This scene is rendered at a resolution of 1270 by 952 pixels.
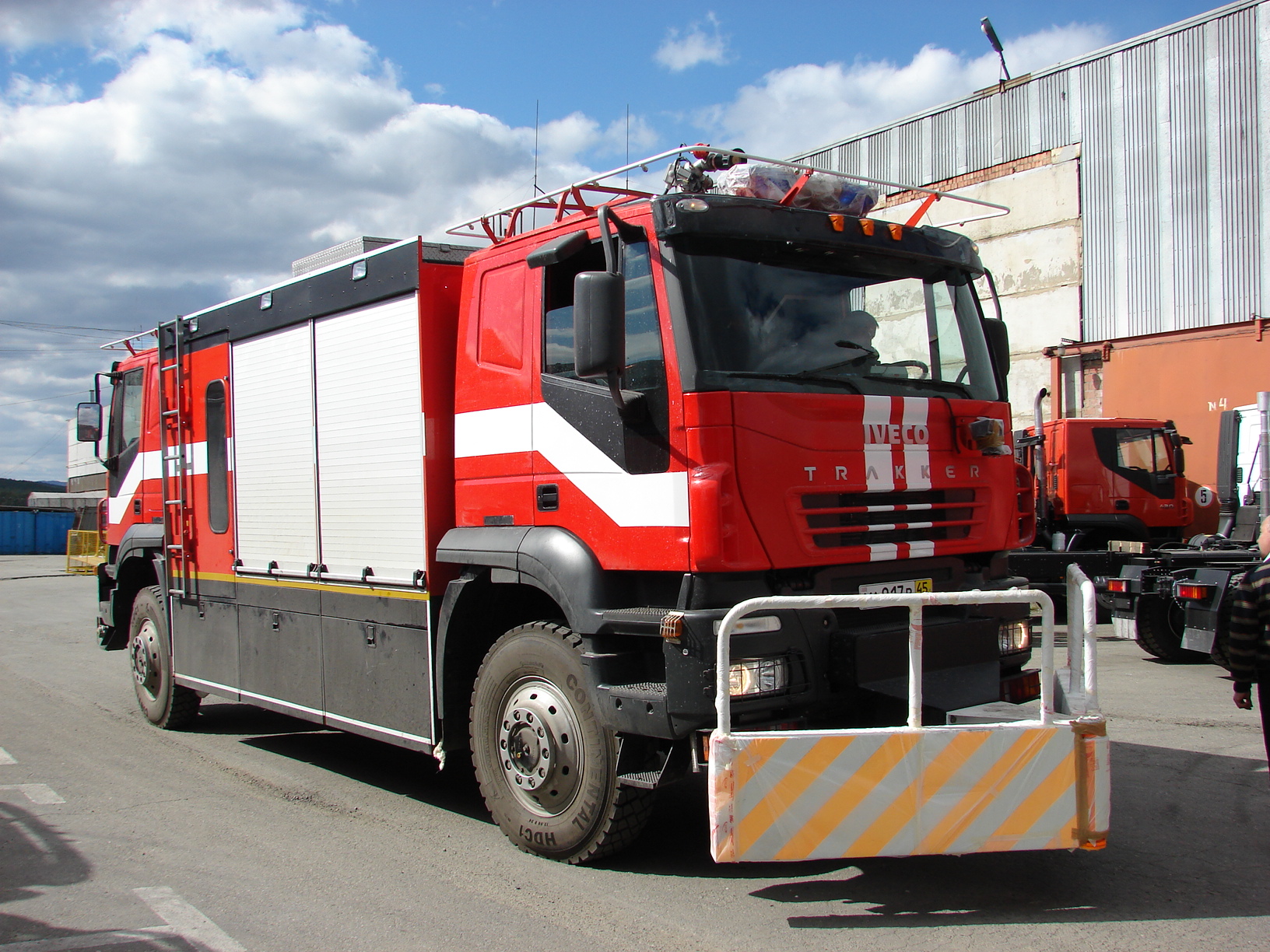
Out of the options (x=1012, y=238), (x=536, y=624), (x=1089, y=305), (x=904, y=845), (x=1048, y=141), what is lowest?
(x=904, y=845)

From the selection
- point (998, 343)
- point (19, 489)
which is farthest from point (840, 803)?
point (19, 489)

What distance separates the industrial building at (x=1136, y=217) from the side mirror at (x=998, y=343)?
14351 mm

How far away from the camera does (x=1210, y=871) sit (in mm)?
4434

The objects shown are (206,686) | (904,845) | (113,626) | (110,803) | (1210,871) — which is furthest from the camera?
(113,626)

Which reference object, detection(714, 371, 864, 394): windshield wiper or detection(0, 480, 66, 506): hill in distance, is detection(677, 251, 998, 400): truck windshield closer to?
detection(714, 371, 864, 394): windshield wiper

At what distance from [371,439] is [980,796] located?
12.1 ft

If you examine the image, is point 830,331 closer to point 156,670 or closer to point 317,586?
point 317,586

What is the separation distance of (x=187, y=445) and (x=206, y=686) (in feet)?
5.95

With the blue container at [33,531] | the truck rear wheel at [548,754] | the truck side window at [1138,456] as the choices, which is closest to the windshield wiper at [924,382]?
the truck rear wheel at [548,754]

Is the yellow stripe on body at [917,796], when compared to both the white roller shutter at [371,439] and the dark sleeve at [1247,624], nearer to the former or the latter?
the dark sleeve at [1247,624]

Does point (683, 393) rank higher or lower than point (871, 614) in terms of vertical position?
higher

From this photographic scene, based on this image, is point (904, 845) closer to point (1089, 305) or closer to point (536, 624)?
point (536, 624)

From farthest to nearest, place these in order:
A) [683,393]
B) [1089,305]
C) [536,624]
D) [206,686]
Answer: [1089,305] → [206,686] → [536,624] → [683,393]

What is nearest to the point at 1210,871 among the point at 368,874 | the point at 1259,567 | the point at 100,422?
the point at 1259,567
